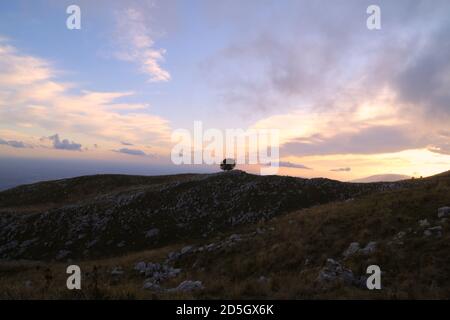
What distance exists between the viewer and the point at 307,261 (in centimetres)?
1677

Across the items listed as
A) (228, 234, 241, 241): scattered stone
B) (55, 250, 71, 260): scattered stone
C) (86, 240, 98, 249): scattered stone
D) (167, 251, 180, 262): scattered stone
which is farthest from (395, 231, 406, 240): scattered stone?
(55, 250, 71, 260): scattered stone

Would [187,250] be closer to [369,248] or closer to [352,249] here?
[352,249]

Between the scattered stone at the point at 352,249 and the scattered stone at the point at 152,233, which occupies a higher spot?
the scattered stone at the point at 352,249

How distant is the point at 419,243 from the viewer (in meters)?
15.2

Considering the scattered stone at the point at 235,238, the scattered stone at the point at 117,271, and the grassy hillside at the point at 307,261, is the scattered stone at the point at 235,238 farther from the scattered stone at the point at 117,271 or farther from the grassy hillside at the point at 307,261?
the scattered stone at the point at 117,271

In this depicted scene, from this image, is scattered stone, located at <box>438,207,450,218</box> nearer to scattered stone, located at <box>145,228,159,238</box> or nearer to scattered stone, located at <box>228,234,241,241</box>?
scattered stone, located at <box>228,234,241,241</box>

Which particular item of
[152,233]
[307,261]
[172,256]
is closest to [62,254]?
[152,233]

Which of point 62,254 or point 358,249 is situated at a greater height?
point 358,249

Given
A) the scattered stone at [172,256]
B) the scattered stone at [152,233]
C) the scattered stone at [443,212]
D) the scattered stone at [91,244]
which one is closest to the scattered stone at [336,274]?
the scattered stone at [443,212]

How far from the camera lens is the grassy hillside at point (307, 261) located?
1184 centimetres

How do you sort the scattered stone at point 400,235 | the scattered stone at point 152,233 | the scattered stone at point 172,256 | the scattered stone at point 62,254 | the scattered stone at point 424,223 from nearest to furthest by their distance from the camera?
the scattered stone at point 400,235, the scattered stone at point 424,223, the scattered stone at point 172,256, the scattered stone at point 62,254, the scattered stone at point 152,233
